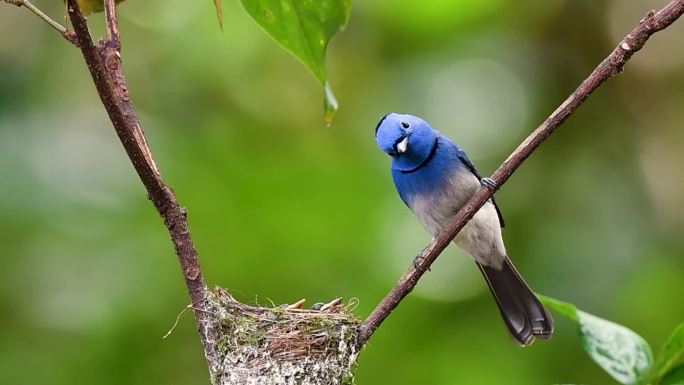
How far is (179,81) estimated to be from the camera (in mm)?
4980

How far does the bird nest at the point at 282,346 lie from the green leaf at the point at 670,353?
0.94m

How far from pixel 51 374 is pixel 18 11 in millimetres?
2000

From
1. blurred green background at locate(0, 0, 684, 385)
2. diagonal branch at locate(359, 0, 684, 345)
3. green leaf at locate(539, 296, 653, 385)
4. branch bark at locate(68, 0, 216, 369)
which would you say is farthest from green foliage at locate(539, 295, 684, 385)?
blurred green background at locate(0, 0, 684, 385)

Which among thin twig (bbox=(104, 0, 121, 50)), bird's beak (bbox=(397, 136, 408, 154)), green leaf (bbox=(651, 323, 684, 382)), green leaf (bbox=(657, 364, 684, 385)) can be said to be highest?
thin twig (bbox=(104, 0, 121, 50))

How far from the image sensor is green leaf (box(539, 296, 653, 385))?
2152mm

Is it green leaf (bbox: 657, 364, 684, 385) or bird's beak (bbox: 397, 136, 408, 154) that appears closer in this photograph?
green leaf (bbox: 657, 364, 684, 385)

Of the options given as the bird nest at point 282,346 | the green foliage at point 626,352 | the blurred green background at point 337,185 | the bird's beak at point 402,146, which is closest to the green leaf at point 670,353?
the green foliage at point 626,352

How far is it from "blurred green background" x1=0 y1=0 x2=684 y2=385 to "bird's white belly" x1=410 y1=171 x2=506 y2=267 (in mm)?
535

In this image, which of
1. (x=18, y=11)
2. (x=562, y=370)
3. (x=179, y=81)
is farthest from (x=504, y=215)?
(x=18, y=11)

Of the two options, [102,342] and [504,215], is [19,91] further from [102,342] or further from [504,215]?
[504,215]

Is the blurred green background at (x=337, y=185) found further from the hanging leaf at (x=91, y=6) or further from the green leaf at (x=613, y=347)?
the green leaf at (x=613, y=347)

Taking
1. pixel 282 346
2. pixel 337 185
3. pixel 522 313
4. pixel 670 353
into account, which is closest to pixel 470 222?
pixel 522 313

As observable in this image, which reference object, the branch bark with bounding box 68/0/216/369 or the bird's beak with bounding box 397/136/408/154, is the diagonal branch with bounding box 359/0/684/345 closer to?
the branch bark with bounding box 68/0/216/369

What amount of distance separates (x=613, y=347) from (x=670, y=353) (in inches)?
5.7
